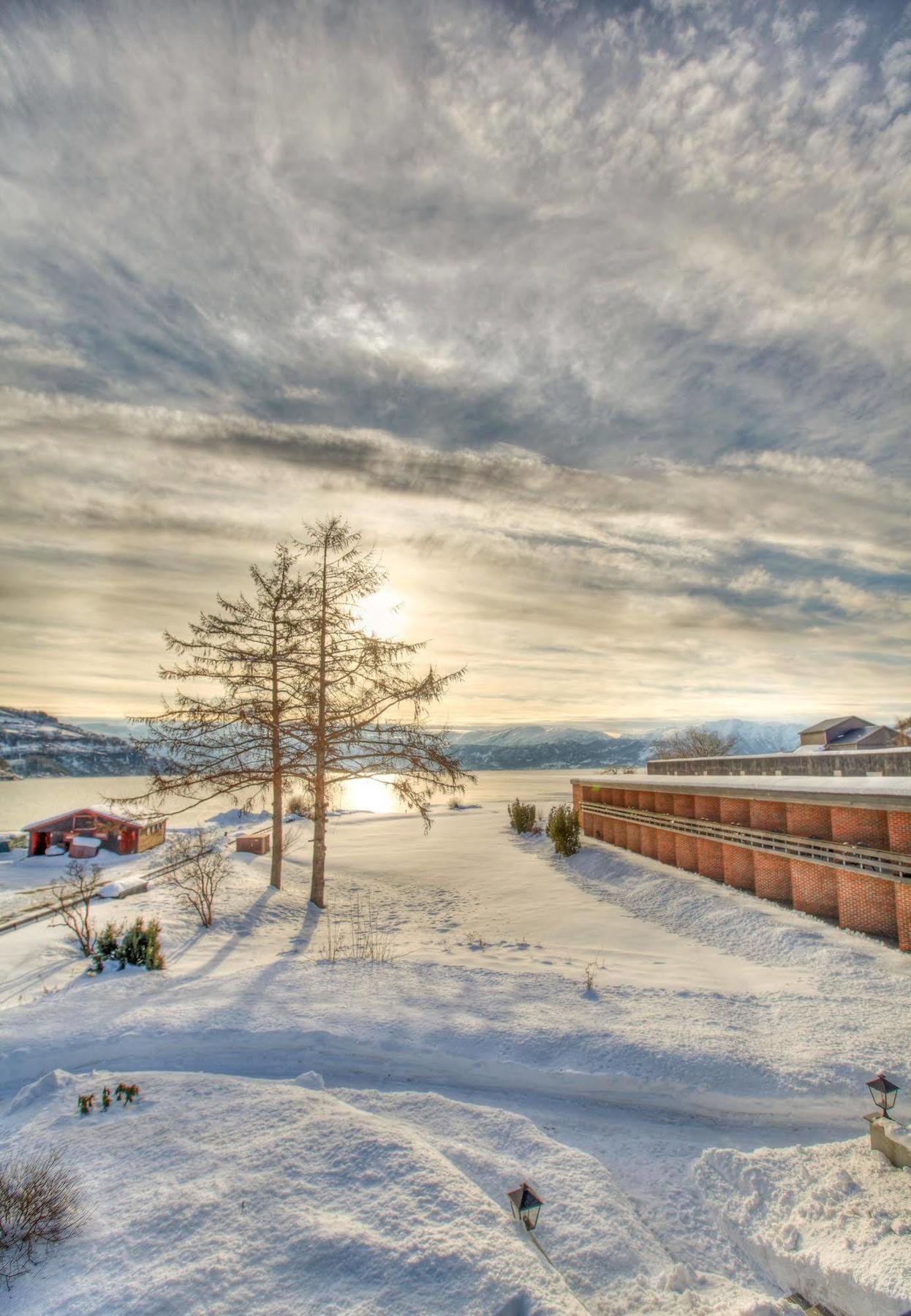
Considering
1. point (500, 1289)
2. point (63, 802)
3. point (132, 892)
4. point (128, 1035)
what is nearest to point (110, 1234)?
point (500, 1289)

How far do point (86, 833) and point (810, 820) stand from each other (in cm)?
3689

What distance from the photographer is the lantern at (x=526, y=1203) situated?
4.36 meters

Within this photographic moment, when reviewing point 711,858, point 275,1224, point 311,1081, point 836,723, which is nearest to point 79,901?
point 311,1081

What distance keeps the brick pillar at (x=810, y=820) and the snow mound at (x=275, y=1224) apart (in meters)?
13.2

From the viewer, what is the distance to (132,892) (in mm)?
21984

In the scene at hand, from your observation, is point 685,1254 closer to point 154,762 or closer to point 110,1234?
point 110,1234

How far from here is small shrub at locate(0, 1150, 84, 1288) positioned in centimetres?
404

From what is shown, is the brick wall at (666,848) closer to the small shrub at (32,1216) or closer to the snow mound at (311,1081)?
the snow mound at (311,1081)

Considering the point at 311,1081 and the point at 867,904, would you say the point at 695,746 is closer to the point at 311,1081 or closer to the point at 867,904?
the point at 867,904

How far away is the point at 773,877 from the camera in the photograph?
16.5 meters

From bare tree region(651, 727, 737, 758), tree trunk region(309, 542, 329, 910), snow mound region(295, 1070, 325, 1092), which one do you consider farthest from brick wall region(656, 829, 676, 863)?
bare tree region(651, 727, 737, 758)

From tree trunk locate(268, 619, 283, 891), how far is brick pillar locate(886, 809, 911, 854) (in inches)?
581

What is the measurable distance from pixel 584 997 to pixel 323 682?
37.6ft

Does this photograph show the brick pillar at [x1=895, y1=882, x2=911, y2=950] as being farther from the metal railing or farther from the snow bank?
the snow bank
